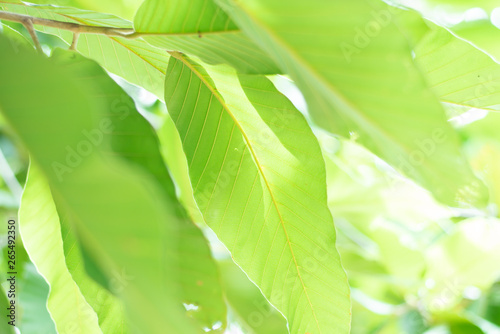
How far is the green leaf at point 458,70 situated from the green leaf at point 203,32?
0.17m

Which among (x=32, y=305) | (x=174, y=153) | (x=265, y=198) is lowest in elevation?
(x=32, y=305)

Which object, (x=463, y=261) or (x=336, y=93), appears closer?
(x=336, y=93)

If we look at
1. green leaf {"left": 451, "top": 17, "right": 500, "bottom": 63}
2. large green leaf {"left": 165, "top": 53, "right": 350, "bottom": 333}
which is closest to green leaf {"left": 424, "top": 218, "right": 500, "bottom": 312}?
green leaf {"left": 451, "top": 17, "right": 500, "bottom": 63}

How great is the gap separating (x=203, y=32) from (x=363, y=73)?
161mm

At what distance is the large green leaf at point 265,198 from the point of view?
Answer: 1.64 ft

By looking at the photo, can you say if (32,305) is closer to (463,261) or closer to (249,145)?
(249,145)

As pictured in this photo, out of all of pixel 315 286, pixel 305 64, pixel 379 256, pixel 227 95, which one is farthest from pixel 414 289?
pixel 305 64

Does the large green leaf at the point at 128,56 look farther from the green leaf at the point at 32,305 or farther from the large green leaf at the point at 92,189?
the green leaf at the point at 32,305

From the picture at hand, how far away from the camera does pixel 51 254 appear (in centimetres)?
52

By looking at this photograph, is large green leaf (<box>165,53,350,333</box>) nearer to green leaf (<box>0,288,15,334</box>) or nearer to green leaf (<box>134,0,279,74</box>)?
green leaf (<box>134,0,279,74</box>)

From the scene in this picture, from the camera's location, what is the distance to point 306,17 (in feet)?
1.04

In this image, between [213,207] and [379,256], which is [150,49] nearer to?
[213,207]

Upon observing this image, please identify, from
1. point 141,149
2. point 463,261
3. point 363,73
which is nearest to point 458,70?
point 363,73

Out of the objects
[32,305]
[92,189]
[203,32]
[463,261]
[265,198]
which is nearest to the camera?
[92,189]
